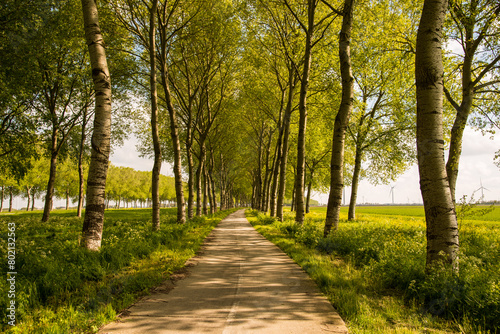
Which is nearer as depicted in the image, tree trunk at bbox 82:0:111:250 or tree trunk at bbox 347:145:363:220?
tree trunk at bbox 82:0:111:250

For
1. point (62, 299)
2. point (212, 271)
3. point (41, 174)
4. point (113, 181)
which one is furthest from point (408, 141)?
point (113, 181)

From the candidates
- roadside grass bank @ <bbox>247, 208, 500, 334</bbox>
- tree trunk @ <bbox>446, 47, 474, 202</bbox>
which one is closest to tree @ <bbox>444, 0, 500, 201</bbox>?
tree trunk @ <bbox>446, 47, 474, 202</bbox>

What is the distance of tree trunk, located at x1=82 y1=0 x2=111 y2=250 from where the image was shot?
6.95 metres

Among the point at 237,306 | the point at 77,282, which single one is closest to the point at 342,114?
the point at 237,306

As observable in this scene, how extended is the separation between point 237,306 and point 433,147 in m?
4.72

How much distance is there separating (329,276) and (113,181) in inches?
2853

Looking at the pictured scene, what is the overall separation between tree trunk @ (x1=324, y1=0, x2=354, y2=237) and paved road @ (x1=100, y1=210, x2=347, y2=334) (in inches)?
145

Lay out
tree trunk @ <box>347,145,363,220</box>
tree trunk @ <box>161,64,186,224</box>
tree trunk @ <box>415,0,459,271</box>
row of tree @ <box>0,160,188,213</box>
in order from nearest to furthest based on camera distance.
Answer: tree trunk @ <box>415,0,459,271</box> → tree trunk @ <box>161,64,186,224</box> → tree trunk @ <box>347,145,363,220</box> → row of tree @ <box>0,160,188,213</box>

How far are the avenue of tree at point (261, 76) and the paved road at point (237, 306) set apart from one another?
2.71 meters

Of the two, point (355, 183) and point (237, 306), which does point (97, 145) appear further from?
point (355, 183)

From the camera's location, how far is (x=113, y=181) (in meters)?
68.0

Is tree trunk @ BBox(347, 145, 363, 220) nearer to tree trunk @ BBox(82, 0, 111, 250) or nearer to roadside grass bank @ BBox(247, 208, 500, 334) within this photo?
roadside grass bank @ BBox(247, 208, 500, 334)

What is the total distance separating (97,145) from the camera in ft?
23.4

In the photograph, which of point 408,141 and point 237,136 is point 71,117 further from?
point 408,141
